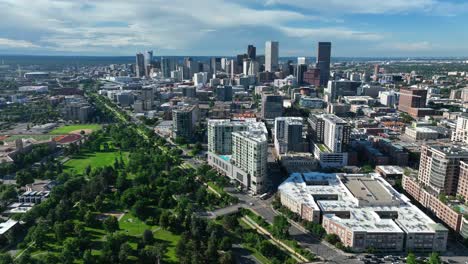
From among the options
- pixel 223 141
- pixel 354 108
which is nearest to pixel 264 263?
pixel 223 141

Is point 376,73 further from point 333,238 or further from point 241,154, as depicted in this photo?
point 333,238

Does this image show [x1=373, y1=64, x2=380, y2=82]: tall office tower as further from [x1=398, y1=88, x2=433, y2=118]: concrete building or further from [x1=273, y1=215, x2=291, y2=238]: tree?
[x1=273, y1=215, x2=291, y2=238]: tree

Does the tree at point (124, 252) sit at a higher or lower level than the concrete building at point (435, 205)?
lower

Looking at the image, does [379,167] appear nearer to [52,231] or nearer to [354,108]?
[52,231]

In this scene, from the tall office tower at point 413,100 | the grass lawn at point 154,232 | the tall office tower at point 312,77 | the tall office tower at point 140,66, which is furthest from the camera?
the tall office tower at point 140,66

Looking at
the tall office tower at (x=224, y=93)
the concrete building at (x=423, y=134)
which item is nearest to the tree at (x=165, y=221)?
the concrete building at (x=423, y=134)

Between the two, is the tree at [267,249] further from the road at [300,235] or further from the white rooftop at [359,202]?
the white rooftop at [359,202]
